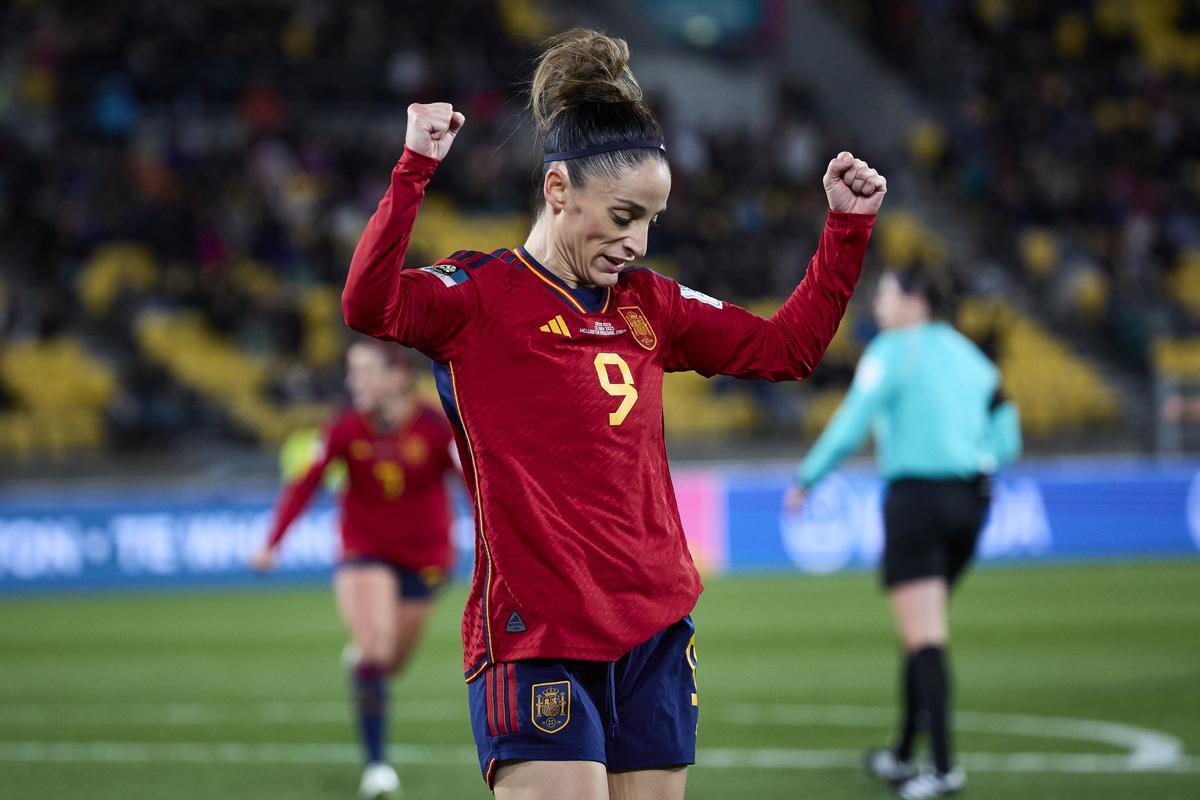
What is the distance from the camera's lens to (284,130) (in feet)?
75.0

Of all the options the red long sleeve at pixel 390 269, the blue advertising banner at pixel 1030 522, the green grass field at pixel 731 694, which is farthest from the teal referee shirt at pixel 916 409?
the blue advertising banner at pixel 1030 522

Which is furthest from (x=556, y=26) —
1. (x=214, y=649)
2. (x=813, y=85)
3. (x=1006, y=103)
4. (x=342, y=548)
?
(x=342, y=548)

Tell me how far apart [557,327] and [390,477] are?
4.33 metres

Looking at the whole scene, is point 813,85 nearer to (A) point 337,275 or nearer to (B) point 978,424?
(A) point 337,275

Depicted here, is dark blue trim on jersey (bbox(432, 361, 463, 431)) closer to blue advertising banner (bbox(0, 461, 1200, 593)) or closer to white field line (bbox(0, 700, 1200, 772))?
white field line (bbox(0, 700, 1200, 772))

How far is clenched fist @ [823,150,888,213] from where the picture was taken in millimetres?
3754

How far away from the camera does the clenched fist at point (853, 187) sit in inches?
148

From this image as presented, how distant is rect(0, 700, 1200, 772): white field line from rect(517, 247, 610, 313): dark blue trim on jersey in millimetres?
4842

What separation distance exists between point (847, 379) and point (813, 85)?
9954 millimetres

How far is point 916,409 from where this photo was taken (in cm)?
688

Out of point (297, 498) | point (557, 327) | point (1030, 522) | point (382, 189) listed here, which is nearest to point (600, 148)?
point (557, 327)

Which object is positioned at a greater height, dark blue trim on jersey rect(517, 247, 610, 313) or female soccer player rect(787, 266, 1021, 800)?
dark blue trim on jersey rect(517, 247, 610, 313)

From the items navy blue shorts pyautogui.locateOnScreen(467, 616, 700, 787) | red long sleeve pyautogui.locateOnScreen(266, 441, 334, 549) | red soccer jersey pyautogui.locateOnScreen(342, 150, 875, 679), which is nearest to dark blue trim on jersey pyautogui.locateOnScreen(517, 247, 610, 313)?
red soccer jersey pyautogui.locateOnScreen(342, 150, 875, 679)

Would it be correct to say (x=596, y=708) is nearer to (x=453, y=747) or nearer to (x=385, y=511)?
(x=385, y=511)
